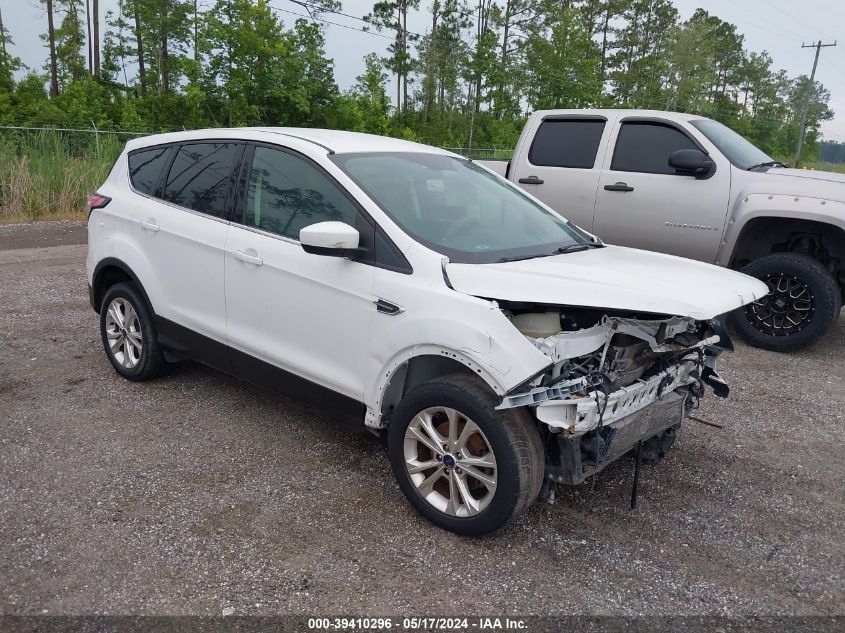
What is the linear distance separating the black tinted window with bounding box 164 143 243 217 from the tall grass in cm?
1009

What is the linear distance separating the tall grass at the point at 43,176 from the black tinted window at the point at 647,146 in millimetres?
10762

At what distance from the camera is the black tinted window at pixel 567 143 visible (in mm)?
7328

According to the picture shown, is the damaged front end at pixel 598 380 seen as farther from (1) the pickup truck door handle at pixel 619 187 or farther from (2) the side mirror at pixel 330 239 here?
(1) the pickup truck door handle at pixel 619 187

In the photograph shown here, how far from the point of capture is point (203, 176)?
14.1 feet

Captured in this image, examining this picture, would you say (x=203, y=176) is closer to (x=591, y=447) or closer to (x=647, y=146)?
(x=591, y=447)

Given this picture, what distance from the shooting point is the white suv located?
290cm

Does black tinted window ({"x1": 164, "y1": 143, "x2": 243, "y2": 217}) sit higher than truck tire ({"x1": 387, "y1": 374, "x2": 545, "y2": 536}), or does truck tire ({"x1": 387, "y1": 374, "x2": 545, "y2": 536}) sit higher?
black tinted window ({"x1": 164, "y1": 143, "x2": 243, "y2": 217})

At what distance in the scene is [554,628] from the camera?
2613 millimetres

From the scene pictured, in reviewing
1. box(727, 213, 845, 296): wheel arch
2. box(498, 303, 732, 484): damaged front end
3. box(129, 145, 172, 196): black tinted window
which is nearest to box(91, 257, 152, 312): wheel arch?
box(129, 145, 172, 196): black tinted window

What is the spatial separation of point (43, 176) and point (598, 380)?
13.5 metres

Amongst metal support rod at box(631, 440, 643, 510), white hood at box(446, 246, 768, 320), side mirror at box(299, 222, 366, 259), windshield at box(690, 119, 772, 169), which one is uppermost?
windshield at box(690, 119, 772, 169)

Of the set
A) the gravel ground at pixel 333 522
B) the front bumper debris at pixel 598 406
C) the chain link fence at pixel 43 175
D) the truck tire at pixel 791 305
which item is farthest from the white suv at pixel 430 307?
the chain link fence at pixel 43 175

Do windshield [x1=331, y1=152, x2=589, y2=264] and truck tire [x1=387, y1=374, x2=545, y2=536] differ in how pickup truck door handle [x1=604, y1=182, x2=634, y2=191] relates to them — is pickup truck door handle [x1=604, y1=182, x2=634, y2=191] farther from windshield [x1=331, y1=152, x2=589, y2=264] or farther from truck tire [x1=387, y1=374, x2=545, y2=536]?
truck tire [x1=387, y1=374, x2=545, y2=536]

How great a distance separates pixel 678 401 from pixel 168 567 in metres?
2.50
